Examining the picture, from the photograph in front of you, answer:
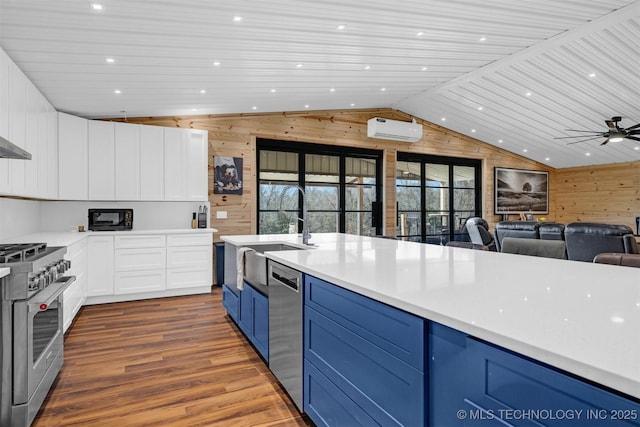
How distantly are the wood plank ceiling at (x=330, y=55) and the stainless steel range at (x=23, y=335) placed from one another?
162 cm

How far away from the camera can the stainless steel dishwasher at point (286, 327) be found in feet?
6.57

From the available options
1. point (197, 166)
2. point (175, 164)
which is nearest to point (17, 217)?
point (175, 164)

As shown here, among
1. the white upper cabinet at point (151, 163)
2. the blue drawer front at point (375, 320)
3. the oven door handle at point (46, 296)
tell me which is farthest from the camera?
the white upper cabinet at point (151, 163)

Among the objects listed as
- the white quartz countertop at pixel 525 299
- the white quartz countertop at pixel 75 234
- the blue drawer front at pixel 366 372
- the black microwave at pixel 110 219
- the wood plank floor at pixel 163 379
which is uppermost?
the black microwave at pixel 110 219

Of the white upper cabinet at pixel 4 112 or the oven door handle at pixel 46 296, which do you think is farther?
the white upper cabinet at pixel 4 112

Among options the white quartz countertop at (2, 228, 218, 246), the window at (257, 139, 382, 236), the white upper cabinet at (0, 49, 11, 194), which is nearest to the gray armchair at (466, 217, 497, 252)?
the window at (257, 139, 382, 236)

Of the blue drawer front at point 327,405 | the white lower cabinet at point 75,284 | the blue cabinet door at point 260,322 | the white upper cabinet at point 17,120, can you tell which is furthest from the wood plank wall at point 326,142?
the blue drawer front at point 327,405

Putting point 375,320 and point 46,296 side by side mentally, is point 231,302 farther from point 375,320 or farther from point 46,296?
point 375,320

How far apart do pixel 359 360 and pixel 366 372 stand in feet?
0.19

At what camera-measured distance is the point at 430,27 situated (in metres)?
3.67

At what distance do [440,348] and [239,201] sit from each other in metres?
5.20

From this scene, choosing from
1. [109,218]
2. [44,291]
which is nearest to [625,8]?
[44,291]

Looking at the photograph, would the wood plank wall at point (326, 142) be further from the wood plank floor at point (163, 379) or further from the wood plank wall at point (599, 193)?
the wood plank floor at point (163, 379)

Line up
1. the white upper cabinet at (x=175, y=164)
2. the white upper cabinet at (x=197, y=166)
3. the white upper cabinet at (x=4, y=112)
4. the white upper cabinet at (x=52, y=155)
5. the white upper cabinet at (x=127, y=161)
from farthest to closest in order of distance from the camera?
1. the white upper cabinet at (x=197, y=166)
2. the white upper cabinet at (x=175, y=164)
3. the white upper cabinet at (x=127, y=161)
4. the white upper cabinet at (x=52, y=155)
5. the white upper cabinet at (x=4, y=112)
